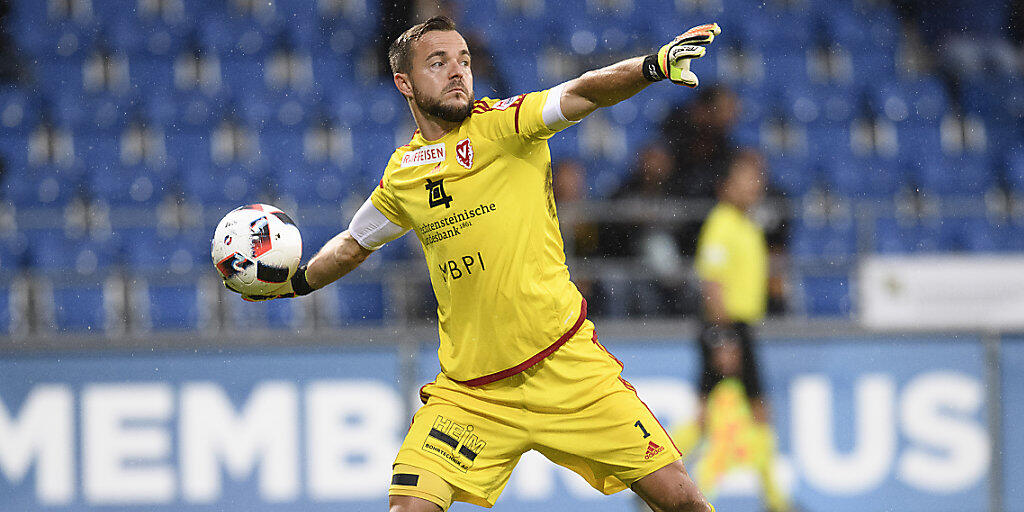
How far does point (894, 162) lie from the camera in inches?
405

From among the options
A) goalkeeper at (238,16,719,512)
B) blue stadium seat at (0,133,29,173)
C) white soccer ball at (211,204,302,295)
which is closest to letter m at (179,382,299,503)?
white soccer ball at (211,204,302,295)

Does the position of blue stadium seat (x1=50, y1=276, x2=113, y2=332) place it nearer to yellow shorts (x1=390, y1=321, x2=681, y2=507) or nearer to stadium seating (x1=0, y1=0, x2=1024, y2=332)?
stadium seating (x1=0, y1=0, x2=1024, y2=332)

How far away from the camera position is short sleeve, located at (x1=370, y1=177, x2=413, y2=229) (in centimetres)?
430

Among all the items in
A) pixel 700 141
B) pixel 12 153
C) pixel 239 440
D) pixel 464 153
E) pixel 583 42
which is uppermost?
pixel 583 42

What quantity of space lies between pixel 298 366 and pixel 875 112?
241 inches

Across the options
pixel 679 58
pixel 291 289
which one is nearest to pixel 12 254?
pixel 291 289

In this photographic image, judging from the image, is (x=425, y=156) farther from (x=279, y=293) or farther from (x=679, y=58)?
(x=679, y=58)

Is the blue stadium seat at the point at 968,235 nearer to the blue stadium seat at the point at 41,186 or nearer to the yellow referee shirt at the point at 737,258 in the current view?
the yellow referee shirt at the point at 737,258

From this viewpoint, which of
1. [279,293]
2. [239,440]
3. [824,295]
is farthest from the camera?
[824,295]

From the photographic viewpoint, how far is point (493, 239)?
400cm

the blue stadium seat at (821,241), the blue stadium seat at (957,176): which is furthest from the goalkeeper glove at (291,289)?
the blue stadium seat at (957,176)

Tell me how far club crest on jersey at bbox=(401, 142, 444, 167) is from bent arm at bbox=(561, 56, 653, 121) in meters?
0.51

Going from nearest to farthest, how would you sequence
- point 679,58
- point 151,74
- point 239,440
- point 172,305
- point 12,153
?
point 679,58 → point 239,440 → point 172,305 → point 12,153 → point 151,74

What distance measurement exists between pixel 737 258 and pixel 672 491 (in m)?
3.78
